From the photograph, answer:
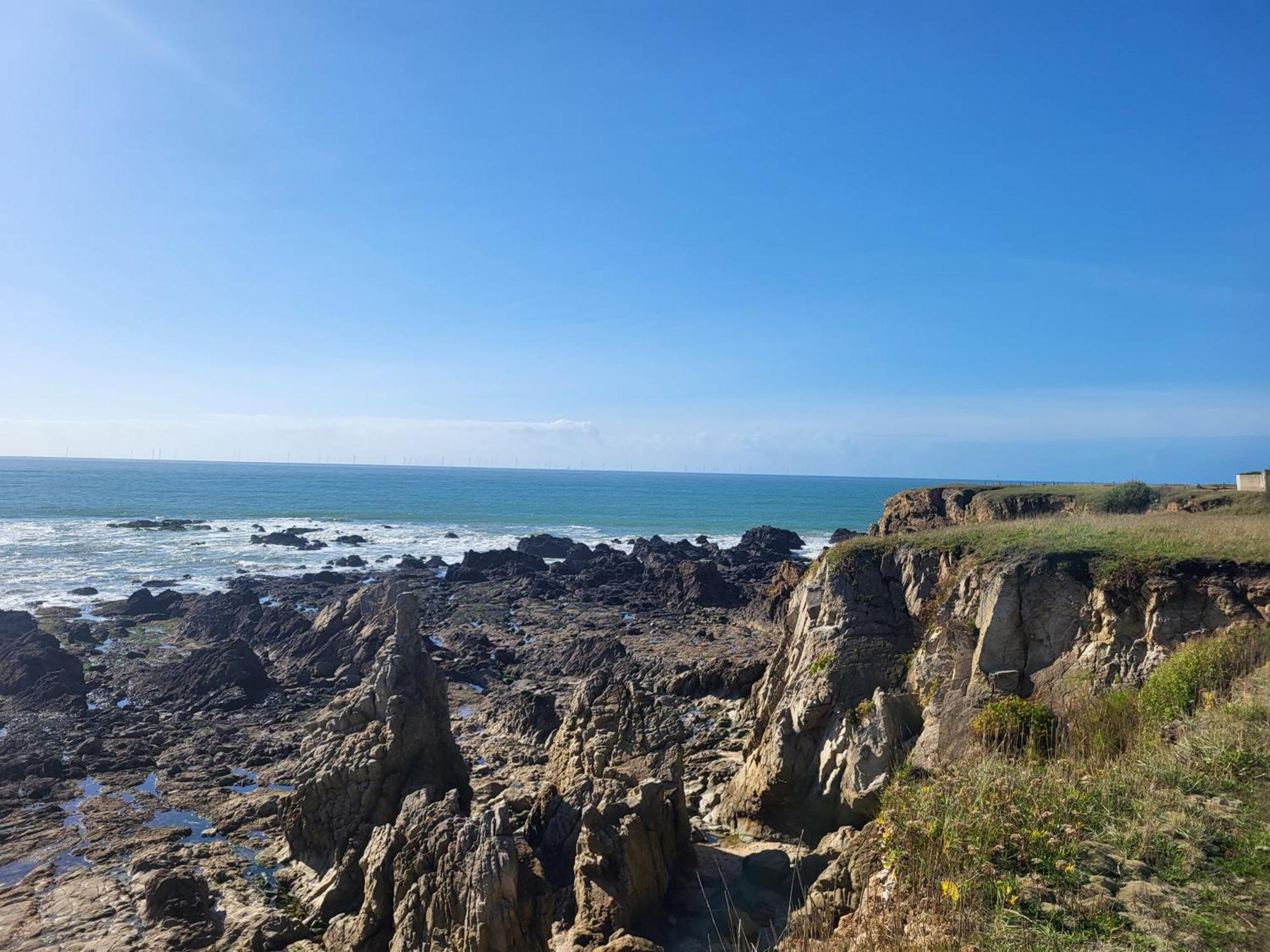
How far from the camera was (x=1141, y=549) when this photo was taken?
1523 centimetres

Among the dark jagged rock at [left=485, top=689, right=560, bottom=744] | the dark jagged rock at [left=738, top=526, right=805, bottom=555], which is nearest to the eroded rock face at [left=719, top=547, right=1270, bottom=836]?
the dark jagged rock at [left=485, top=689, right=560, bottom=744]

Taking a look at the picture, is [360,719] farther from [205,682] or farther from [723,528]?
[723,528]

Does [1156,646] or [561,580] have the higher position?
[1156,646]

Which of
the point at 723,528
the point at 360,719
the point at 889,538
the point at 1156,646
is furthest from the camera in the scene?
the point at 723,528

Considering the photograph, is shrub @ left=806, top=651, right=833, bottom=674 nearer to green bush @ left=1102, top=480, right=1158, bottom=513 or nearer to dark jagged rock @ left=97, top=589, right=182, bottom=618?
green bush @ left=1102, top=480, right=1158, bottom=513

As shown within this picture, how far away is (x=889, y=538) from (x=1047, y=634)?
14.6 feet

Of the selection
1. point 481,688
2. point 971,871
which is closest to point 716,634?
point 481,688

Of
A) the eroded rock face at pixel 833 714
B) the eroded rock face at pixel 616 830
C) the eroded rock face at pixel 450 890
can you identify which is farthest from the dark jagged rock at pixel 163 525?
the eroded rock face at pixel 450 890

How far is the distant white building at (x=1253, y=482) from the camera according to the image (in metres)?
25.1

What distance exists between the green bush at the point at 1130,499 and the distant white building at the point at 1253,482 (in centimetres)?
267

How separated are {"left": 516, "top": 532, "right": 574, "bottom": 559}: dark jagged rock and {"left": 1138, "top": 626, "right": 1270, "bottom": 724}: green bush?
5272cm

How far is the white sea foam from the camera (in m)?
47.1

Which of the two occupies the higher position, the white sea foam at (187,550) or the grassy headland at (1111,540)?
the grassy headland at (1111,540)

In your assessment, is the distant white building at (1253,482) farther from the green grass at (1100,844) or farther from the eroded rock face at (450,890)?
the eroded rock face at (450,890)
